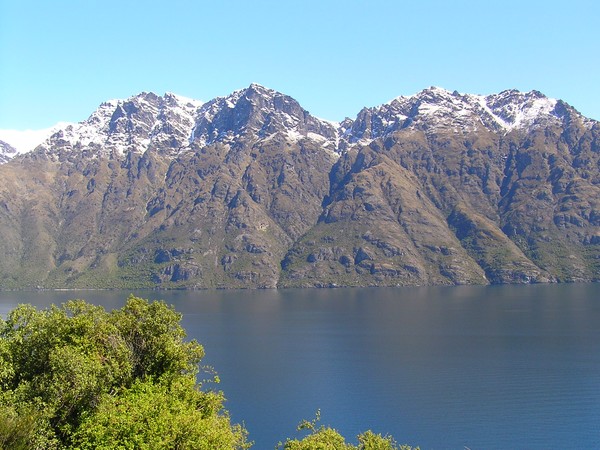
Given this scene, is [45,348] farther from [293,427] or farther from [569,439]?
[569,439]

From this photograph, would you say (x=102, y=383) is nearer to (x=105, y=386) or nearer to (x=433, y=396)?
(x=105, y=386)

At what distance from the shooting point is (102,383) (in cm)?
4794

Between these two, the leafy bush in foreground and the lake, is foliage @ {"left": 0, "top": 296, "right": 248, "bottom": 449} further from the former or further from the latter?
the lake

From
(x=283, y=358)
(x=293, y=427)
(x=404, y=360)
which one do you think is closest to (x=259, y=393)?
(x=293, y=427)

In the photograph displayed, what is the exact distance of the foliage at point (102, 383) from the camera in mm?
41688

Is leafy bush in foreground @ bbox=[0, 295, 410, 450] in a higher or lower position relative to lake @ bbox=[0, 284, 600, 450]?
higher

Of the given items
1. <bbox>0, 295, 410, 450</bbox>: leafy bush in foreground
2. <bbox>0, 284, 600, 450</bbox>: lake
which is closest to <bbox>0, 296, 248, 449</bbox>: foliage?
<bbox>0, 295, 410, 450</bbox>: leafy bush in foreground

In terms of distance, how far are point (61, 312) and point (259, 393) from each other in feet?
336

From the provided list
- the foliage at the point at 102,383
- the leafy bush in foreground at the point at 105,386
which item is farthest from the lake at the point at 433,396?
the foliage at the point at 102,383

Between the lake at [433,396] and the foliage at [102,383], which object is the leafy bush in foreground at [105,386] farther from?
the lake at [433,396]

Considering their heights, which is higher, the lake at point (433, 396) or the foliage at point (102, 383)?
the foliage at point (102, 383)

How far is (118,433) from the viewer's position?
42125mm

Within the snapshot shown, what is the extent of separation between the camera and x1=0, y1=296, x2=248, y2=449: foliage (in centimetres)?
4169

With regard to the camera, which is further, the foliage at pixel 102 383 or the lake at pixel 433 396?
the lake at pixel 433 396
